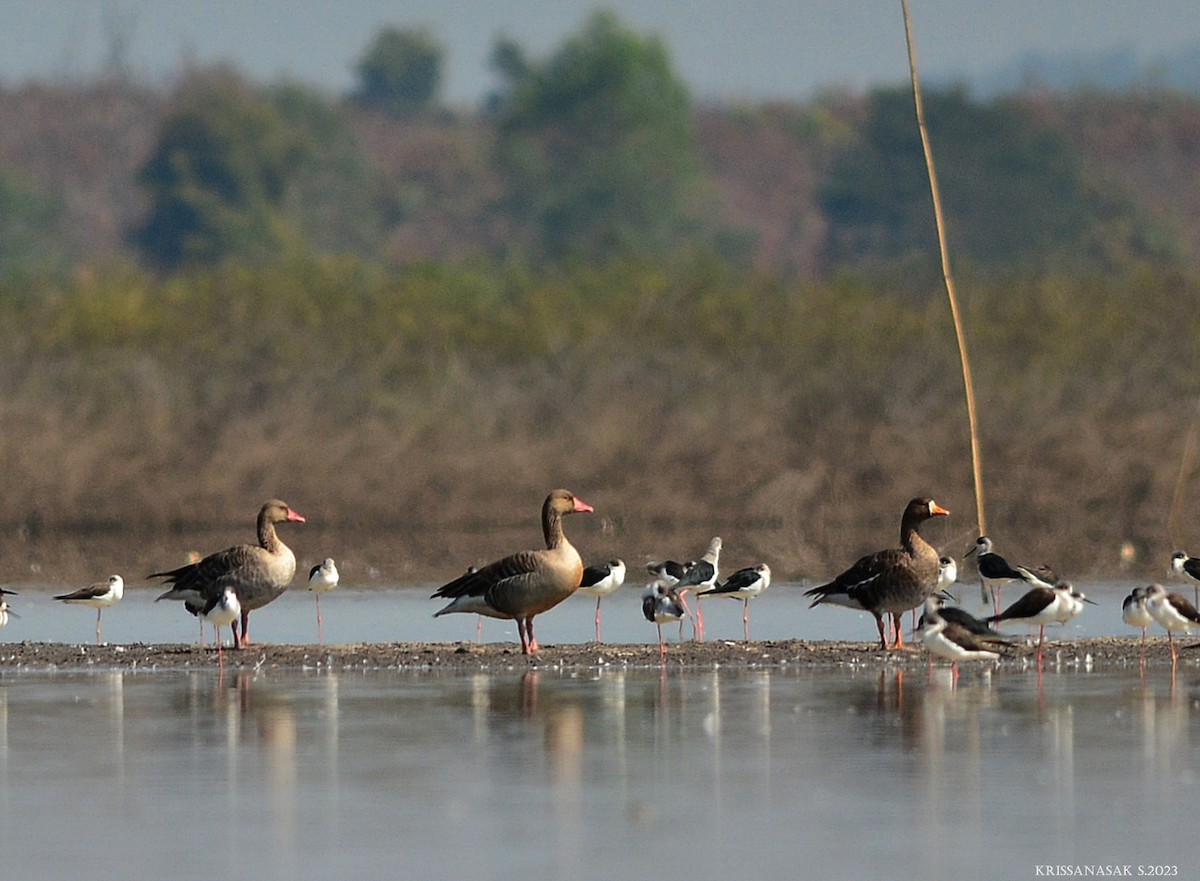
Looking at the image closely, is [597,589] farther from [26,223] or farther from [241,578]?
[26,223]

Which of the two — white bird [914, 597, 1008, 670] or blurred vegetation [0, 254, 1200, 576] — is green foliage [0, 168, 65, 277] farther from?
white bird [914, 597, 1008, 670]

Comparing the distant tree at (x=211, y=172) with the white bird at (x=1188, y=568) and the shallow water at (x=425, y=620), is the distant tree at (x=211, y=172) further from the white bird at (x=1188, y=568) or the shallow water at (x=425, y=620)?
the white bird at (x=1188, y=568)

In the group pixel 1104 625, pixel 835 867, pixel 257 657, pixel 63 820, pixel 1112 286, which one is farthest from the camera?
pixel 1112 286

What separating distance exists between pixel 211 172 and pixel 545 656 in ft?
231

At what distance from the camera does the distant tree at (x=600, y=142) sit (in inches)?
3521

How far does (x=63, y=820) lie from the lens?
38.7 ft

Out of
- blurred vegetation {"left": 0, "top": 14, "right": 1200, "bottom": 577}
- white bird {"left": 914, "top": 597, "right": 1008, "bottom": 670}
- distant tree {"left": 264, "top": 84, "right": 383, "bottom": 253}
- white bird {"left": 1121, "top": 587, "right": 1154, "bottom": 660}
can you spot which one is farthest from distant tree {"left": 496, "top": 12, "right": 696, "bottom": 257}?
white bird {"left": 914, "top": 597, "right": 1008, "bottom": 670}

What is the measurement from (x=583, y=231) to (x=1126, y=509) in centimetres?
5458

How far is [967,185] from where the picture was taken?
88.4 metres

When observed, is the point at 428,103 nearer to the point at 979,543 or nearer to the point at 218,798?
the point at 979,543

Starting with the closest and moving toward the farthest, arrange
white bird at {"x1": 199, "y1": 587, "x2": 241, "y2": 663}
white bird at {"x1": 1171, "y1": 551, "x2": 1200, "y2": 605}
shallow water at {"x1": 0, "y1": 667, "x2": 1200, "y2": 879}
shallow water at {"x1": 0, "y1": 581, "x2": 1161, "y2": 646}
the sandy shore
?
shallow water at {"x1": 0, "y1": 667, "x2": 1200, "y2": 879}, the sandy shore, white bird at {"x1": 199, "y1": 587, "x2": 241, "y2": 663}, white bird at {"x1": 1171, "y1": 551, "x2": 1200, "y2": 605}, shallow water at {"x1": 0, "y1": 581, "x2": 1161, "y2": 646}

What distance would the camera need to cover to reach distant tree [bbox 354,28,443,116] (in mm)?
126625

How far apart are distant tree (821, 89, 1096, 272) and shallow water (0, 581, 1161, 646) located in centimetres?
6037

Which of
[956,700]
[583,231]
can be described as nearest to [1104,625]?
[956,700]
